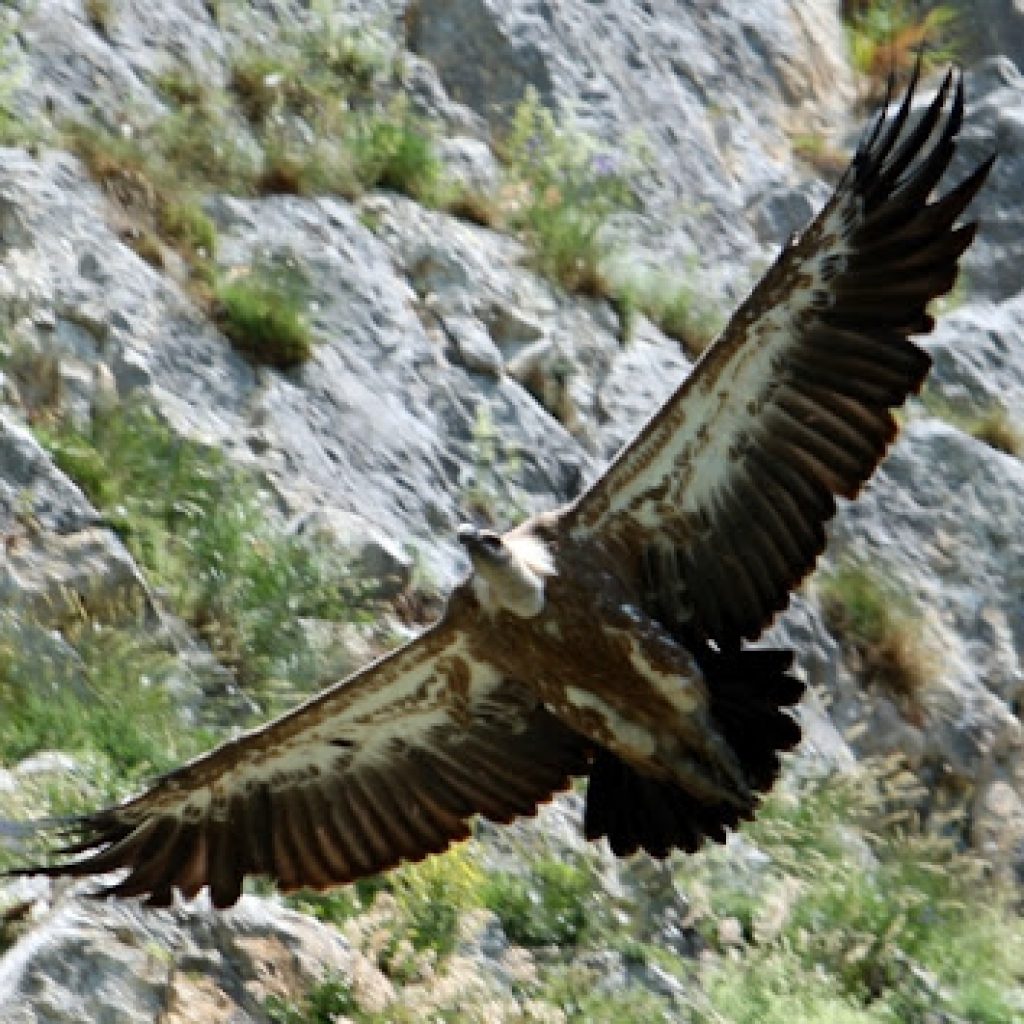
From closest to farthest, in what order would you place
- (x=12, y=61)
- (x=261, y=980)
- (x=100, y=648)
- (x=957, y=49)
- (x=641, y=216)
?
(x=261, y=980) → (x=100, y=648) → (x=12, y=61) → (x=641, y=216) → (x=957, y=49)

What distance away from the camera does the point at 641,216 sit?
Answer: 45.9 feet

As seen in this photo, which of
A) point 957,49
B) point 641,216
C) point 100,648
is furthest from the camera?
point 957,49

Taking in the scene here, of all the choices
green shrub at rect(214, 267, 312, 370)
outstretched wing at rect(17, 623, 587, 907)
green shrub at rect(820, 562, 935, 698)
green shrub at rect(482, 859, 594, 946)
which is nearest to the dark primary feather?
outstretched wing at rect(17, 623, 587, 907)

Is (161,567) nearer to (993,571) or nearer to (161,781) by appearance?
(161,781)

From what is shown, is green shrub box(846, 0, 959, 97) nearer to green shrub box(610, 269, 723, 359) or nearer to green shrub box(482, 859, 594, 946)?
green shrub box(610, 269, 723, 359)

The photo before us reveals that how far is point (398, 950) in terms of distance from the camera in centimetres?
859

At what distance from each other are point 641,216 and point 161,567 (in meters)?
4.59

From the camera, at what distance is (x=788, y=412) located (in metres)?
8.38

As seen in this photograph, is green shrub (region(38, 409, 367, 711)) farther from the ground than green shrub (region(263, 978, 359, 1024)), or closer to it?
closer to it

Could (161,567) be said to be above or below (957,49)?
below

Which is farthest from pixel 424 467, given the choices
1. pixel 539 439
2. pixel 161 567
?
pixel 161 567

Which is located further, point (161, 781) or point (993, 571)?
point (993, 571)

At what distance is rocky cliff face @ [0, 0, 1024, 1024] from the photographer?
9.65 metres

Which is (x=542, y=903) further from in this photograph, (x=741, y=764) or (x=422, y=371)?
(x=422, y=371)
